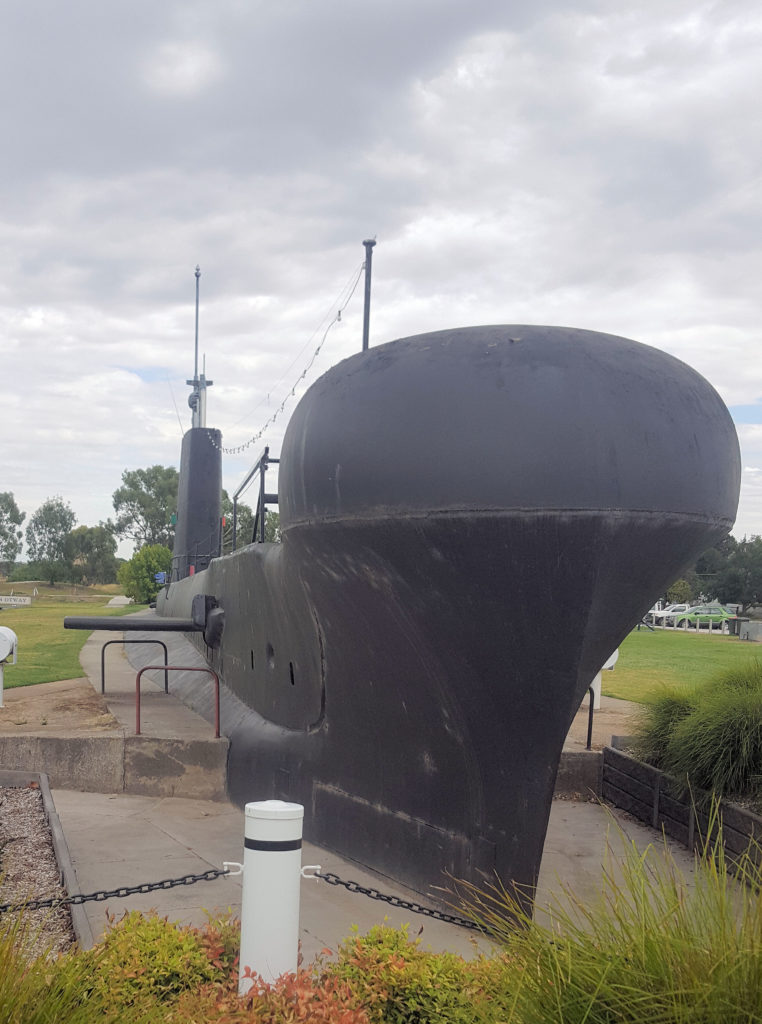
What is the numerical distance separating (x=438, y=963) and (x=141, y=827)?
4.00 meters

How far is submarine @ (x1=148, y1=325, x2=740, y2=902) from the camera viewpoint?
12.6 feet

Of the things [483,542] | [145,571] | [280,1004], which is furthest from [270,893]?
[145,571]

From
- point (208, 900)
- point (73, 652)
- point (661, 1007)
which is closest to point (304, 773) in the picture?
point (208, 900)

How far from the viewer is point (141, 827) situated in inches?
259

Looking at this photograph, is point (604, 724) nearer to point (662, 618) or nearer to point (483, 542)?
point (483, 542)

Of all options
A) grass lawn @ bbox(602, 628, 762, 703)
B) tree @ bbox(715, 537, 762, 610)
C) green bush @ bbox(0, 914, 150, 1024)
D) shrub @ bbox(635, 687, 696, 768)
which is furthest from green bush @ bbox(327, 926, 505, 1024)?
tree @ bbox(715, 537, 762, 610)

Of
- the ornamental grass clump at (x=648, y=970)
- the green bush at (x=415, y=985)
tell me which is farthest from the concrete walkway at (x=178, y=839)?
the ornamental grass clump at (x=648, y=970)

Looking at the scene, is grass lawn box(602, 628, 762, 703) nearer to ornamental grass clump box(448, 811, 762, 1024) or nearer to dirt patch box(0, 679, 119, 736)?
dirt patch box(0, 679, 119, 736)

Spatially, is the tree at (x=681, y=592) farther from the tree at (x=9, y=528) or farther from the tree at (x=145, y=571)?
the tree at (x=9, y=528)

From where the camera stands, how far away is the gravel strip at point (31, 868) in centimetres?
420

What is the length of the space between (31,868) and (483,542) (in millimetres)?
3341

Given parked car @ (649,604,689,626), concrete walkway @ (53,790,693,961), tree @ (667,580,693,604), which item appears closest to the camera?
concrete walkway @ (53,790,693,961)

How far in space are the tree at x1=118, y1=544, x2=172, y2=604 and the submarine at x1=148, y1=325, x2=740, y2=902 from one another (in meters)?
42.1

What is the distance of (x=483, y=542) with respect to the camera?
3.94 meters
